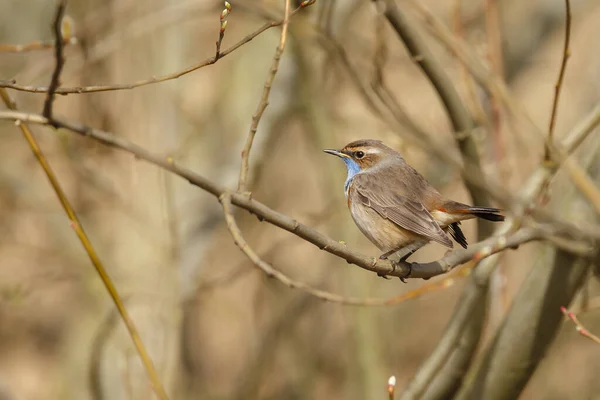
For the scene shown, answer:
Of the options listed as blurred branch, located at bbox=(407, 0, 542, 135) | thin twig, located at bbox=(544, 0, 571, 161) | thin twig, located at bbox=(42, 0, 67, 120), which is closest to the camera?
thin twig, located at bbox=(42, 0, 67, 120)

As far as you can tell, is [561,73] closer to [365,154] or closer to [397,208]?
[397,208]

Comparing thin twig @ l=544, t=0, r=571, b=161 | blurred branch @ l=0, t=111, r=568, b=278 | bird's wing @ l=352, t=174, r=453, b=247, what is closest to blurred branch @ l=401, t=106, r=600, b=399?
thin twig @ l=544, t=0, r=571, b=161

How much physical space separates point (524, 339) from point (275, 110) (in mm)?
3429

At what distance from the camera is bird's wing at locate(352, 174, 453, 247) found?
14.3ft

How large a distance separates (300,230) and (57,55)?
45.4 inches

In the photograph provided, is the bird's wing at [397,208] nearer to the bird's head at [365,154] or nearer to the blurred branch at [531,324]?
the bird's head at [365,154]

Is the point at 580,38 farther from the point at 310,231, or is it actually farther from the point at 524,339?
the point at 310,231

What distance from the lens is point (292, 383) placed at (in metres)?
7.75

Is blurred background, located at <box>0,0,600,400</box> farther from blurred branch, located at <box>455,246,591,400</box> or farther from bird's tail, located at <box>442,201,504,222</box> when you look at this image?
bird's tail, located at <box>442,201,504,222</box>

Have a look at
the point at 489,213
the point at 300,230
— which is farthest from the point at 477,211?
the point at 300,230

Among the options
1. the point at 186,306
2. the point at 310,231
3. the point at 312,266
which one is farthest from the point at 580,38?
the point at 310,231

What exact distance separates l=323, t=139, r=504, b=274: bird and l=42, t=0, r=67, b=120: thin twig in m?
2.13

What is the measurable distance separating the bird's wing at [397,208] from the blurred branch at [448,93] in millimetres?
375

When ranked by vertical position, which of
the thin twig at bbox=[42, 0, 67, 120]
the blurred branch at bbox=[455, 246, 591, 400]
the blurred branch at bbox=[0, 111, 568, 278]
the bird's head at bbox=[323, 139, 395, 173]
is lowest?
the blurred branch at bbox=[455, 246, 591, 400]
